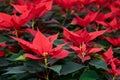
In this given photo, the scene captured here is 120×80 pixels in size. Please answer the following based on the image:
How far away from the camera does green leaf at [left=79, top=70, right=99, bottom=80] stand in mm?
1392

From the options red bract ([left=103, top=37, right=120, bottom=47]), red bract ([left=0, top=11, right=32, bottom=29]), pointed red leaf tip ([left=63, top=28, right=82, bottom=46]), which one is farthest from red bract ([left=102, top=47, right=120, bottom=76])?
red bract ([left=0, top=11, right=32, bottom=29])

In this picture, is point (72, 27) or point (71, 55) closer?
point (71, 55)

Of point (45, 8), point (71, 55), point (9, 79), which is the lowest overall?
point (9, 79)

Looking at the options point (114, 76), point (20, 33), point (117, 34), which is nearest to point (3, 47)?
point (20, 33)

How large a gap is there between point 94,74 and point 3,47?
0.50m

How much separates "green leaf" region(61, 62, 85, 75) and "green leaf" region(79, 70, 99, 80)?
45mm

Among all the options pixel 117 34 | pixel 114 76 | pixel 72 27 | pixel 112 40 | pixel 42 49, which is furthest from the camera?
pixel 72 27

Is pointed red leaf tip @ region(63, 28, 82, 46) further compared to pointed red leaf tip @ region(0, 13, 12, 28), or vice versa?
pointed red leaf tip @ region(0, 13, 12, 28)

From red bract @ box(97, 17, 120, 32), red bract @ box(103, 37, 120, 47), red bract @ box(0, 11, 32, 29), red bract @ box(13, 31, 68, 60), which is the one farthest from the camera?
red bract @ box(97, 17, 120, 32)

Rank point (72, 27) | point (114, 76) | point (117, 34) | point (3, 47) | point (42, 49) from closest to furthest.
Result: 1. point (42, 49)
2. point (114, 76)
3. point (3, 47)
4. point (117, 34)
5. point (72, 27)

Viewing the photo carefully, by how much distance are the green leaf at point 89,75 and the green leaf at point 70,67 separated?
0.04m

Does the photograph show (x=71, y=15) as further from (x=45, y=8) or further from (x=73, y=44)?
(x=73, y=44)

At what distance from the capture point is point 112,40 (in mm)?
1786

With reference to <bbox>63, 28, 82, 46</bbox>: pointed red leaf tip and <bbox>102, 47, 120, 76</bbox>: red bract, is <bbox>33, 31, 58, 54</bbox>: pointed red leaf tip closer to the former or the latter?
<bbox>63, 28, 82, 46</bbox>: pointed red leaf tip
